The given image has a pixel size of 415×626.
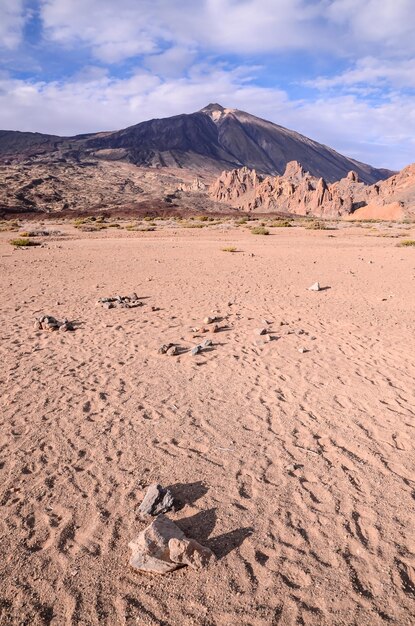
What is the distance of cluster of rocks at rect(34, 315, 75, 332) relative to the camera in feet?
27.0

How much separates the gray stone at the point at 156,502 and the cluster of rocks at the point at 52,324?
540 cm

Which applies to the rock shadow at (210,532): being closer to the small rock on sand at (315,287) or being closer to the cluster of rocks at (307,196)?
the small rock on sand at (315,287)

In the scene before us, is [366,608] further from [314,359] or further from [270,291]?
[270,291]

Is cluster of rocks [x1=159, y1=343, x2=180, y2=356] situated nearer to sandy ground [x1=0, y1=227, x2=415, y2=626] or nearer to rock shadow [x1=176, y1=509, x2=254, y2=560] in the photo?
sandy ground [x1=0, y1=227, x2=415, y2=626]

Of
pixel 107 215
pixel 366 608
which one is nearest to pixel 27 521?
pixel 366 608

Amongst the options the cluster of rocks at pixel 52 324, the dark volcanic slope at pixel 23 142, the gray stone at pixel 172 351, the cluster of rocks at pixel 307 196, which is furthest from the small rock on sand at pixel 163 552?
the dark volcanic slope at pixel 23 142

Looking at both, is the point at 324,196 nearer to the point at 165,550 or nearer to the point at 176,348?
the point at 176,348

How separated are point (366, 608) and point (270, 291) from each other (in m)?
9.76

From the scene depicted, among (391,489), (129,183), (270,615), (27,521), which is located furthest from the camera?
(129,183)

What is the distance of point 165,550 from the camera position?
9.86 ft

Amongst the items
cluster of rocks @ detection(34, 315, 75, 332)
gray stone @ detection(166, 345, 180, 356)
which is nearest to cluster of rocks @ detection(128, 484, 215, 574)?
gray stone @ detection(166, 345, 180, 356)

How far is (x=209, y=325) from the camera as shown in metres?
8.58

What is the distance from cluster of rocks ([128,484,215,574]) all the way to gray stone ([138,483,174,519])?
0.94ft

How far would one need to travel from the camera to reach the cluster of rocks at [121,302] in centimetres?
1006
